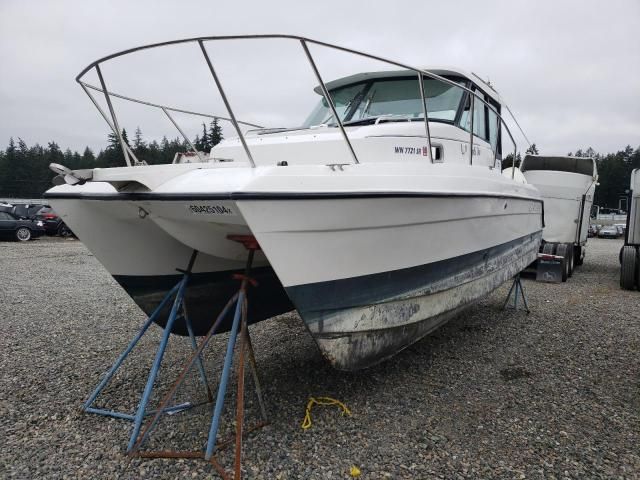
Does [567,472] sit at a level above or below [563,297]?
above

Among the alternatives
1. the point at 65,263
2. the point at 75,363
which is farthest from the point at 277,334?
the point at 65,263

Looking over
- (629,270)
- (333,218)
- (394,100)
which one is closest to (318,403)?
(333,218)

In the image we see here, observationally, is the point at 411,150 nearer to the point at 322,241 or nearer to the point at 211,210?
the point at 322,241

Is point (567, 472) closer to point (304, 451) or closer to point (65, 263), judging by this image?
point (304, 451)

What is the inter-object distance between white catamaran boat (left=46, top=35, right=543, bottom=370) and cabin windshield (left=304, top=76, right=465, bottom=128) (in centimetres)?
1

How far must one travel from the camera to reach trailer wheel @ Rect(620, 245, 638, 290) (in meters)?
7.65

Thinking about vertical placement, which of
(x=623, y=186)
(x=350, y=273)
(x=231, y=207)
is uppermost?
(x=231, y=207)

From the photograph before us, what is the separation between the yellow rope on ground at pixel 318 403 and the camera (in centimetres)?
276

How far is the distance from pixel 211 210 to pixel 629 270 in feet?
25.7

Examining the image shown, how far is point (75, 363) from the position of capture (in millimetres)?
3842

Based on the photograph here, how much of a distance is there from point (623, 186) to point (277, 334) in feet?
200

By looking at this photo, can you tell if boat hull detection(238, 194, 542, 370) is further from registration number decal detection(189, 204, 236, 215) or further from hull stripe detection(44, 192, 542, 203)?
registration number decal detection(189, 204, 236, 215)

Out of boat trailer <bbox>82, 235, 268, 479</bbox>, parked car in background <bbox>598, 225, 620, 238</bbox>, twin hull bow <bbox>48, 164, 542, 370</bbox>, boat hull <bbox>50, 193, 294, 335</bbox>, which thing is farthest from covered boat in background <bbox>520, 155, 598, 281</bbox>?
parked car in background <bbox>598, 225, 620, 238</bbox>

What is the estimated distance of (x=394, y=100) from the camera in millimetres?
4113
